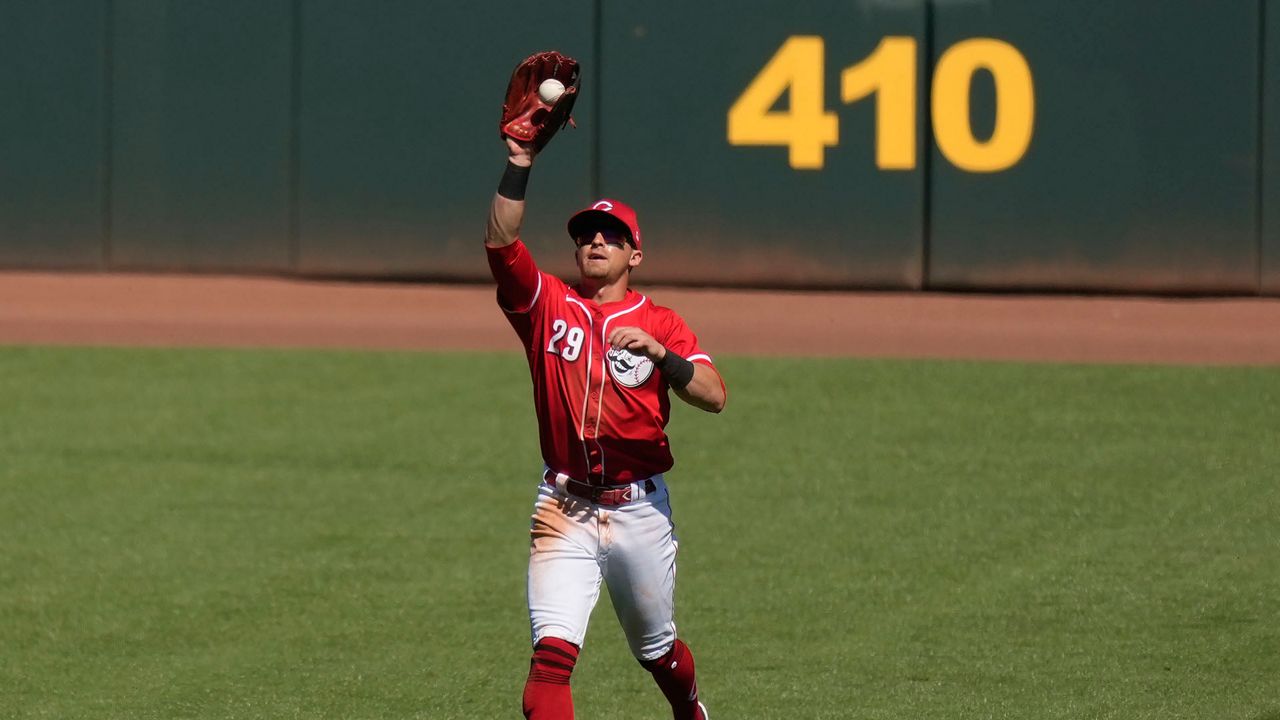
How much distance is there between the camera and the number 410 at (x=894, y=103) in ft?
55.4

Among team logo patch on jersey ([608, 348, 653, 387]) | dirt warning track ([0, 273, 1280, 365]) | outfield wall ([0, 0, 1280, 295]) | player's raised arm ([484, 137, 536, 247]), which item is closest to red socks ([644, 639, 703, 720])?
team logo patch on jersey ([608, 348, 653, 387])

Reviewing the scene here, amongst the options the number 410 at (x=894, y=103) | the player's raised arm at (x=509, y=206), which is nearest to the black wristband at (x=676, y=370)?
the player's raised arm at (x=509, y=206)

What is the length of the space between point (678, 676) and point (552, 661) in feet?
2.03

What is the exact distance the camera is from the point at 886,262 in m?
17.3

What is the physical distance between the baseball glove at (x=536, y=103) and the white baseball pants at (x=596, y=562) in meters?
1.10

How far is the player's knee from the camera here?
18.2 ft

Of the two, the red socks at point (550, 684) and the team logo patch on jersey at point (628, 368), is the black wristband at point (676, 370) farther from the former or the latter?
the red socks at point (550, 684)

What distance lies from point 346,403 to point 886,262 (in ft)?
21.2

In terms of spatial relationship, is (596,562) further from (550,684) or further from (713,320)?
(713,320)

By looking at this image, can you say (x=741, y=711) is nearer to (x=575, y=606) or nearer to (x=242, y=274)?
(x=575, y=606)

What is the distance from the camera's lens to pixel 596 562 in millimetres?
5770

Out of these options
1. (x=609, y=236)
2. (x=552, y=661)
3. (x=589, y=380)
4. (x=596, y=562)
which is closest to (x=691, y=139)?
(x=609, y=236)

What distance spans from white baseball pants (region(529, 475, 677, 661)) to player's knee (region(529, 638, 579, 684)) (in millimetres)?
27

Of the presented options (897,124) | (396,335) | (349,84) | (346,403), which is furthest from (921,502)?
(349,84)
